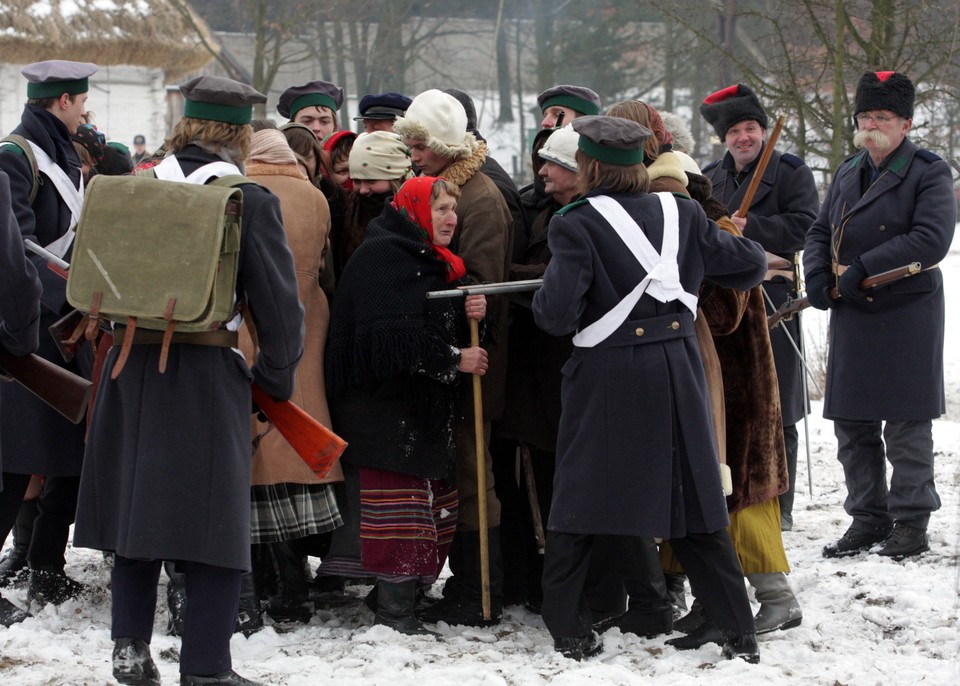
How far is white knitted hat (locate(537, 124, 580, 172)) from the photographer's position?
16.3 ft

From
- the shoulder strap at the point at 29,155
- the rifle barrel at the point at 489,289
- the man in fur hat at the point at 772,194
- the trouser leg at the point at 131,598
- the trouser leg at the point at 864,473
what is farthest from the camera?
the man in fur hat at the point at 772,194

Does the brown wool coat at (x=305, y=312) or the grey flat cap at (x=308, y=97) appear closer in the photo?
the brown wool coat at (x=305, y=312)

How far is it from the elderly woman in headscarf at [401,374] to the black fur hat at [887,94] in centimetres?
223

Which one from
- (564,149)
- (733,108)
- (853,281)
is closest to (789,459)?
(853,281)

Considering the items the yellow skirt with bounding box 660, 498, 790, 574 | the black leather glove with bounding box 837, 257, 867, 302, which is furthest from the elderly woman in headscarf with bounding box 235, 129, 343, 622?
the black leather glove with bounding box 837, 257, 867, 302

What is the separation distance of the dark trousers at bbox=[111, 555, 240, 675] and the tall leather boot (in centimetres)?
204

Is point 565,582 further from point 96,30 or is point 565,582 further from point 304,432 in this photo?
point 96,30

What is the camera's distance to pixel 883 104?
19.6ft

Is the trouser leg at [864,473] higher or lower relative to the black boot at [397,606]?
higher

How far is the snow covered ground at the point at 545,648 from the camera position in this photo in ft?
14.0

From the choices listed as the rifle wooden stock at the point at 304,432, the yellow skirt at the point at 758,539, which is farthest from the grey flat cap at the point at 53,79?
the yellow skirt at the point at 758,539

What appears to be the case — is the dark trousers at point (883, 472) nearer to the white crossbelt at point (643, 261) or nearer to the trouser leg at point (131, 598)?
the white crossbelt at point (643, 261)

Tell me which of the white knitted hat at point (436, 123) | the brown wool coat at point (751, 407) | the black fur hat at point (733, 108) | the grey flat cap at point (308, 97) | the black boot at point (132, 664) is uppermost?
the grey flat cap at point (308, 97)

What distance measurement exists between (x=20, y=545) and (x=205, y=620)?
88.7 inches
